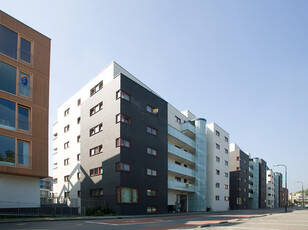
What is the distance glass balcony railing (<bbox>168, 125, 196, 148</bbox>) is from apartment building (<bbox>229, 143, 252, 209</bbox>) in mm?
31497

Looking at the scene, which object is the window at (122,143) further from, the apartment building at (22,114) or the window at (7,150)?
the window at (7,150)

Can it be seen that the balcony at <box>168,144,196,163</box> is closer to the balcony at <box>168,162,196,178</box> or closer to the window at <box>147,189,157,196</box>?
the balcony at <box>168,162,196,178</box>

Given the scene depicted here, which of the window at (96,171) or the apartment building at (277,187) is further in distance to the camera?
the apartment building at (277,187)

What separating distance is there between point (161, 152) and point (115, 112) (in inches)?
348

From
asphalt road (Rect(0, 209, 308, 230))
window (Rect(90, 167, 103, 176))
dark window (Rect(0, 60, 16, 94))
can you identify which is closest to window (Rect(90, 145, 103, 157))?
window (Rect(90, 167, 103, 176))

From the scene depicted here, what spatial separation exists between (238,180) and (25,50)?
64265mm

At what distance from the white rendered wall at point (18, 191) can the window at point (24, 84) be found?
23.7ft

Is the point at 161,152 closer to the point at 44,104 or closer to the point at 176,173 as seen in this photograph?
the point at 176,173

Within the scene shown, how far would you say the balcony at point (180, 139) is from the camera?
40.8m

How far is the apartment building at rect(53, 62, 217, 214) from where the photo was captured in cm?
2973

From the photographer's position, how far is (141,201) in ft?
101

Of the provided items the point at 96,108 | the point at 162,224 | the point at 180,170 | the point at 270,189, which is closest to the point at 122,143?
the point at 96,108

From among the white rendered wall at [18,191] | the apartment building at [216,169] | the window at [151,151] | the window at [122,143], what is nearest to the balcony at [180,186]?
the window at [151,151]

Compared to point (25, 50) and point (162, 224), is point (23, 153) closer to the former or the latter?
point (25, 50)
